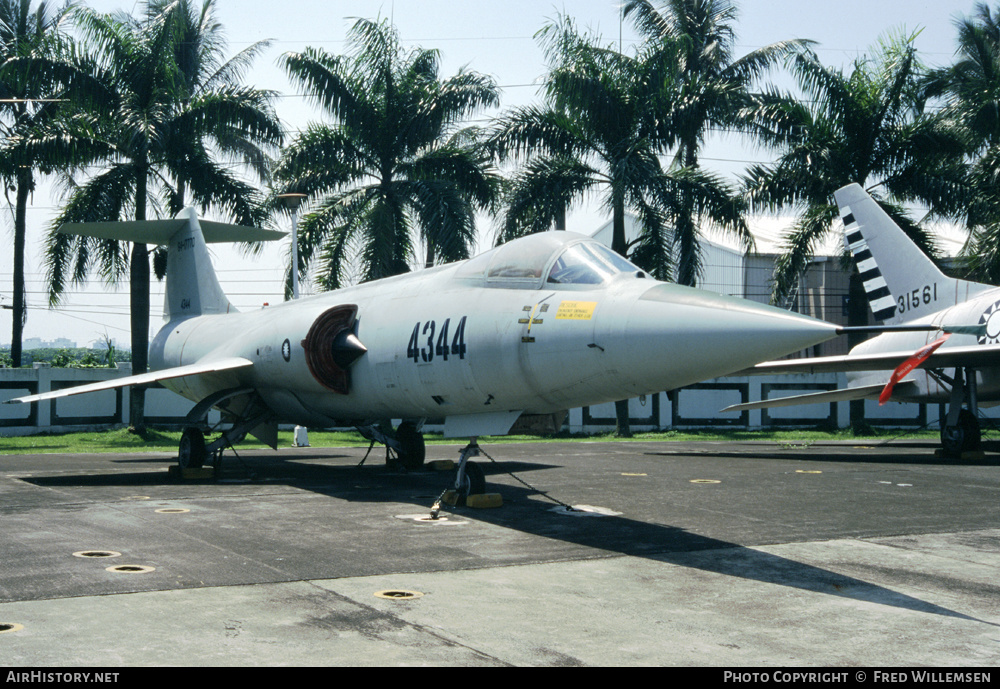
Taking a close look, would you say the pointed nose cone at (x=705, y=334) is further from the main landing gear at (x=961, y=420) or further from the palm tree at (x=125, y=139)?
the palm tree at (x=125, y=139)

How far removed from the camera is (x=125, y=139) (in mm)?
25688

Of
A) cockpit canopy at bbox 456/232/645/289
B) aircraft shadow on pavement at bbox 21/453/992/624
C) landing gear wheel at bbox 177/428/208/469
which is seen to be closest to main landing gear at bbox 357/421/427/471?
aircraft shadow on pavement at bbox 21/453/992/624

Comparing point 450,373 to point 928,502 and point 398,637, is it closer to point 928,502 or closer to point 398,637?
point 398,637

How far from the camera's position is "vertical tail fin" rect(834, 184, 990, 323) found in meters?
21.8

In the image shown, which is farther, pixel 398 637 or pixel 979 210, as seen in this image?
pixel 979 210

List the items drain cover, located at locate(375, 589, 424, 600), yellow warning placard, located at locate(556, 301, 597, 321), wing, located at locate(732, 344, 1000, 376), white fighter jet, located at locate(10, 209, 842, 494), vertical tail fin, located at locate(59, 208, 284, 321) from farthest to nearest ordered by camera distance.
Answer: vertical tail fin, located at locate(59, 208, 284, 321) → wing, located at locate(732, 344, 1000, 376) → yellow warning placard, located at locate(556, 301, 597, 321) → white fighter jet, located at locate(10, 209, 842, 494) → drain cover, located at locate(375, 589, 424, 600)

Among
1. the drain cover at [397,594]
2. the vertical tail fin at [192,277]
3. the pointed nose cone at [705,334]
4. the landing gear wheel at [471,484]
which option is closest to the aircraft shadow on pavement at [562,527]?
the landing gear wheel at [471,484]

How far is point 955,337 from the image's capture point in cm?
2061

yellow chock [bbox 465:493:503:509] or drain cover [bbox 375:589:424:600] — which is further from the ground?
yellow chock [bbox 465:493:503:509]

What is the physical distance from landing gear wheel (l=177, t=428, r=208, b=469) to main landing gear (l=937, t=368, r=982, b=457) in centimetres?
1526

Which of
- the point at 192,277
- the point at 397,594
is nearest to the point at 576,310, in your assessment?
the point at 397,594

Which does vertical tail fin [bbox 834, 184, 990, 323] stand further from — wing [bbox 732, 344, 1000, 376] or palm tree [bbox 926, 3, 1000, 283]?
palm tree [bbox 926, 3, 1000, 283]
